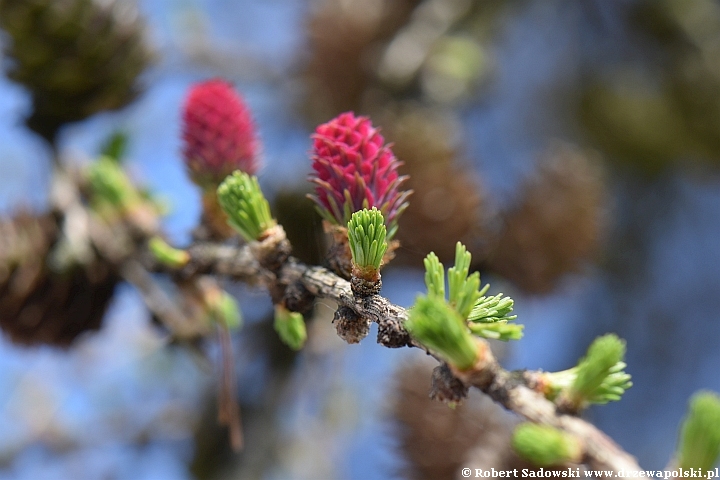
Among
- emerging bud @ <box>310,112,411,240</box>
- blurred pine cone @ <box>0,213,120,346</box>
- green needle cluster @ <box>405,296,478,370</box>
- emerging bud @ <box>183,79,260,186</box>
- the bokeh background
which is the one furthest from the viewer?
the bokeh background

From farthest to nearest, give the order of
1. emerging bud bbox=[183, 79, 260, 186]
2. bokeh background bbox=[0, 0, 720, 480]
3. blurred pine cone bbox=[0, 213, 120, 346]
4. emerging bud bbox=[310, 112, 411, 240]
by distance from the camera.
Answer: bokeh background bbox=[0, 0, 720, 480] < blurred pine cone bbox=[0, 213, 120, 346] < emerging bud bbox=[183, 79, 260, 186] < emerging bud bbox=[310, 112, 411, 240]

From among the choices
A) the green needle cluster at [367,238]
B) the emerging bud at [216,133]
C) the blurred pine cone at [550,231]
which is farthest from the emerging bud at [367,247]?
the blurred pine cone at [550,231]

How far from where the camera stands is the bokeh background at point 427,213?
2.45 feet

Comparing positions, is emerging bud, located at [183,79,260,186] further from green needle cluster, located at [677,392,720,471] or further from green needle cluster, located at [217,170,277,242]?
green needle cluster, located at [677,392,720,471]

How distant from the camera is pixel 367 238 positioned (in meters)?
0.31

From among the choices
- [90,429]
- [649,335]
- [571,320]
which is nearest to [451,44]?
[571,320]

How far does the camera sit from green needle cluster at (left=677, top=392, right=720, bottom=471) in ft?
0.87

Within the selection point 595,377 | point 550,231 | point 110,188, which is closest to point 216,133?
point 110,188

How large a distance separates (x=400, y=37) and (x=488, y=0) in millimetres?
357

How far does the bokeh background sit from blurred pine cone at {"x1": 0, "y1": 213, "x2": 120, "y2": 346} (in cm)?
3

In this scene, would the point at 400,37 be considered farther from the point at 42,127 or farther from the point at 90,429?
the point at 90,429

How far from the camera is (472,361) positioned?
272 mm

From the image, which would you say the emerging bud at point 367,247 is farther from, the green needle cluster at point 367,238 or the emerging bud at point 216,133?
the emerging bud at point 216,133

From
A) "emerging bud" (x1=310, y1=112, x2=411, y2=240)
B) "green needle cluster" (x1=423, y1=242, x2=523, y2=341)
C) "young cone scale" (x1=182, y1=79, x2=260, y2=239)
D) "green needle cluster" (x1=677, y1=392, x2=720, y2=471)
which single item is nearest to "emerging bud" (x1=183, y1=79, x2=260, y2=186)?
"young cone scale" (x1=182, y1=79, x2=260, y2=239)
